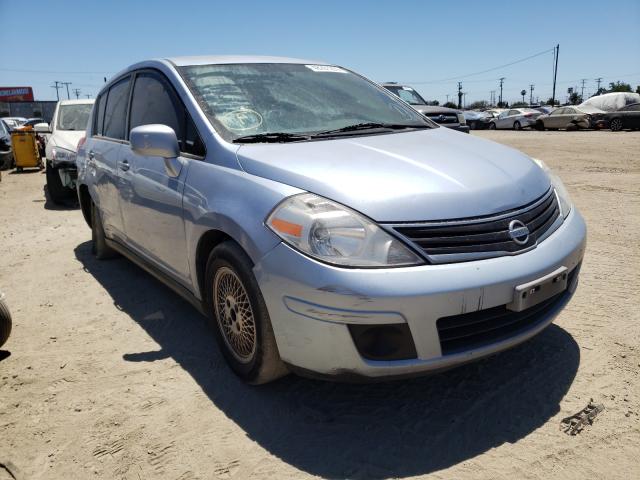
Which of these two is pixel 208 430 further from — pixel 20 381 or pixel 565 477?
pixel 565 477

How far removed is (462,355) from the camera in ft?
7.27

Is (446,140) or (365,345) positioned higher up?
(446,140)

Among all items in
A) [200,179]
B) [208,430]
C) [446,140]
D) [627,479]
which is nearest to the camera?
[627,479]

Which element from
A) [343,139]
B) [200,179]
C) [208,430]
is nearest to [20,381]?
[208,430]

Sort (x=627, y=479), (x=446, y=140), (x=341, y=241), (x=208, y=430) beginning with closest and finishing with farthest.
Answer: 1. (x=627, y=479)
2. (x=341, y=241)
3. (x=208, y=430)
4. (x=446, y=140)

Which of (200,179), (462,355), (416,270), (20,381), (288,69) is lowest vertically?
(20,381)

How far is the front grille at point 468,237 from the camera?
2172 mm

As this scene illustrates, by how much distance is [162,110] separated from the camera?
11.3 ft

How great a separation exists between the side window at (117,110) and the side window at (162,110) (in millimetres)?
224

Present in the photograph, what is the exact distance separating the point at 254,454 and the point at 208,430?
11.7 inches

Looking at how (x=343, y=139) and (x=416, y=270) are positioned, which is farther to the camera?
(x=343, y=139)

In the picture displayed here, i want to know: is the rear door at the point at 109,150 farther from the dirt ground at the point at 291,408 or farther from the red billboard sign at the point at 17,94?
the red billboard sign at the point at 17,94

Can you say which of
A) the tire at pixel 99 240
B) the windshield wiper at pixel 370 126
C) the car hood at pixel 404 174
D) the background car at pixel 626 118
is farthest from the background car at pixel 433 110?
the background car at pixel 626 118

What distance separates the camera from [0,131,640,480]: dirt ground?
2178 mm
